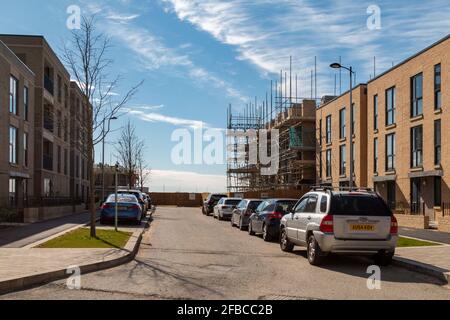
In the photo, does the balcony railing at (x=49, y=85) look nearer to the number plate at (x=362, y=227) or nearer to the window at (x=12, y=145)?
the window at (x=12, y=145)

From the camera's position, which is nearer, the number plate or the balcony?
the number plate

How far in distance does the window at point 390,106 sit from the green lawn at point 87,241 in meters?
21.4

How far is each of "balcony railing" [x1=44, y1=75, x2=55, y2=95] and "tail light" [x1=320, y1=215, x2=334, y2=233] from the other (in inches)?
1305

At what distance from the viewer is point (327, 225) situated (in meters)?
12.1

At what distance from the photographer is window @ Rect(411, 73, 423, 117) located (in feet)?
101

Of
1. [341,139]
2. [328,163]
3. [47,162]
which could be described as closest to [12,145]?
[47,162]

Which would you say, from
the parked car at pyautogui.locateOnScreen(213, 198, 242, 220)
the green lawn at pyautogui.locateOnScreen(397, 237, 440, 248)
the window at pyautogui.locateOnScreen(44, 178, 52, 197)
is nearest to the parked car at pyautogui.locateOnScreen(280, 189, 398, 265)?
the green lawn at pyautogui.locateOnScreen(397, 237, 440, 248)

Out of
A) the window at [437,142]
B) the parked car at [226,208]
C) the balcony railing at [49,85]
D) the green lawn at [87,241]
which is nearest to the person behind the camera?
the green lawn at [87,241]

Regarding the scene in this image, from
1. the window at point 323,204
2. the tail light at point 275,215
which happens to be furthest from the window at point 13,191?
the window at point 323,204

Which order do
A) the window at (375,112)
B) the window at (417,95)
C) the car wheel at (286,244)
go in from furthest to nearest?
1. the window at (375,112)
2. the window at (417,95)
3. the car wheel at (286,244)

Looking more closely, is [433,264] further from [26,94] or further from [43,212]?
[26,94]

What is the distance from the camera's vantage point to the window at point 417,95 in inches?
1215

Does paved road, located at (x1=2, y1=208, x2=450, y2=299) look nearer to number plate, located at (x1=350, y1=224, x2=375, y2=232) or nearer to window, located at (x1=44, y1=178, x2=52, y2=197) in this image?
number plate, located at (x1=350, y1=224, x2=375, y2=232)

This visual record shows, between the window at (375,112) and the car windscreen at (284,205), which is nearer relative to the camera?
the car windscreen at (284,205)
